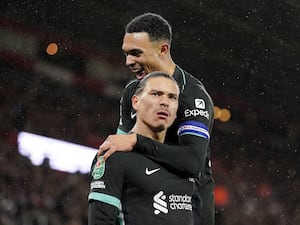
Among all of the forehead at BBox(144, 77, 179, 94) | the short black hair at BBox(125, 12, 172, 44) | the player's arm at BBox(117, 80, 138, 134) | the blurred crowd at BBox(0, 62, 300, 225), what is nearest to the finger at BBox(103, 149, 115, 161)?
the forehead at BBox(144, 77, 179, 94)

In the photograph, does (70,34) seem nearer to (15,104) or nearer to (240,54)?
(15,104)

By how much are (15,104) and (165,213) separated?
7.97m

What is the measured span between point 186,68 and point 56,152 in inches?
145

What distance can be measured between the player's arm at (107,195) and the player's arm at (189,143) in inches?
5.0

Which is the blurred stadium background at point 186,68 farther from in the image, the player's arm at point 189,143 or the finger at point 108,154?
the finger at point 108,154

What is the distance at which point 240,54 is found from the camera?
13.4 metres

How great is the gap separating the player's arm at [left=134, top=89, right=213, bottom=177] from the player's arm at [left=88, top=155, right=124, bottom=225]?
0.42ft

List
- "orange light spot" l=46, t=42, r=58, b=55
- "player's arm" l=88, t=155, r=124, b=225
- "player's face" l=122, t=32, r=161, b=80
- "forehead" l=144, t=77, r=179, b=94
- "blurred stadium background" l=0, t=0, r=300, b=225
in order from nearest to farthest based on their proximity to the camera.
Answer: "player's arm" l=88, t=155, r=124, b=225 < "forehead" l=144, t=77, r=179, b=94 < "player's face" l=122, t=32, r=161, b=80 < "blurred stadium background" l=0, t=0, r=300, b=225 < "orange light spot" l=46, t=42, r=58, b=55

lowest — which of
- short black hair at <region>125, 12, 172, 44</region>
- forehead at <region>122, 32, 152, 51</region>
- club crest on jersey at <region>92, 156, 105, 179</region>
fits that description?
club crest on jersey at <region>92, 156, 105, 179</region>

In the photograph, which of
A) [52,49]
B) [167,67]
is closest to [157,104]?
[167,67]

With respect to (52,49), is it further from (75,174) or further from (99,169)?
(99,169)

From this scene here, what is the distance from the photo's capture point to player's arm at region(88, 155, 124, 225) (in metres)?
2.26

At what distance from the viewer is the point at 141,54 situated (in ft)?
9.21

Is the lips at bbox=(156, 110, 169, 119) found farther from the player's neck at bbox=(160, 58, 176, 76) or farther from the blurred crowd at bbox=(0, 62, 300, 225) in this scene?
the blurred crowd at bbox=(0, 62, 300, 225)
